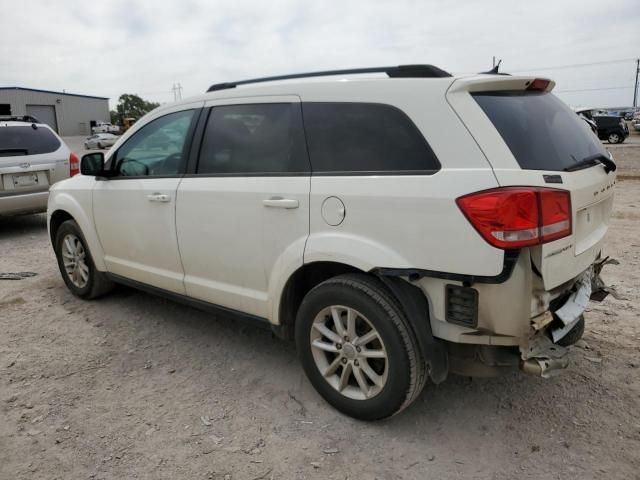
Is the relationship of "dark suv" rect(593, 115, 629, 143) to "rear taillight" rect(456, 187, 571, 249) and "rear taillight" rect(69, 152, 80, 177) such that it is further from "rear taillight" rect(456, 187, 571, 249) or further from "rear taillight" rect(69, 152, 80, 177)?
"rear taillight" rect(456, 187, 571, 249)

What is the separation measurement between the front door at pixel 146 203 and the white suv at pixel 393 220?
0.18 feet

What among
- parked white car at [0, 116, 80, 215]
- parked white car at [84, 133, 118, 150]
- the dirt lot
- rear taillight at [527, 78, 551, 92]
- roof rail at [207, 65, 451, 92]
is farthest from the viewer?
parked white car at [84, 133, 118, 150]

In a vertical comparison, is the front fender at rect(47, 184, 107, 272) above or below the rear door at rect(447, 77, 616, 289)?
below

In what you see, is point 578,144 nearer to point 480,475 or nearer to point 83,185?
point 480,475

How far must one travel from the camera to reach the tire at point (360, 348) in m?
2.56

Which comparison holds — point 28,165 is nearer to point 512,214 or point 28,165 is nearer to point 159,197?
point 159,197

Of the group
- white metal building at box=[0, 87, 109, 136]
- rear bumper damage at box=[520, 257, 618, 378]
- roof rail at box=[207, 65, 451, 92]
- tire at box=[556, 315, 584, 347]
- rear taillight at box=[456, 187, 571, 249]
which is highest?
white metal building at box=[0, 87, 109, 136]

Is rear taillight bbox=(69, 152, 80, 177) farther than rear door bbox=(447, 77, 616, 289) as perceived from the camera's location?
Yes

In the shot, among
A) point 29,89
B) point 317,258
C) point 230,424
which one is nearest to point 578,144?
point 317,258

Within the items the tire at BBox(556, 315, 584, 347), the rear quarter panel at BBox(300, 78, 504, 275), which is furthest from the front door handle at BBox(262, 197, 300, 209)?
the tire at BBox(556, 315, 584, 347)

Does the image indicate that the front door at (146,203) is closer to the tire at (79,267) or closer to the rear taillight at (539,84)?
the tire at (79,267)

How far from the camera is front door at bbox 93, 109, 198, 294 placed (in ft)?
11.9

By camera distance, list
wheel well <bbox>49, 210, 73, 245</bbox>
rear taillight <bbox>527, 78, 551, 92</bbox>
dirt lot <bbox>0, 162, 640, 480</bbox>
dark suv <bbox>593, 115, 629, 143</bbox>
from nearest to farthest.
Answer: dirt lot <bbox>0, 162, 640, 480</bbox> < rear taillight <bbox>527, 78, 551, 92</bbox> < wheel well <bbox>49, 210, 73, 245</bbox> < dark suv <bbox>593, 115, 629, 143</bbox>

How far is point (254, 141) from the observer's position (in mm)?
3203
